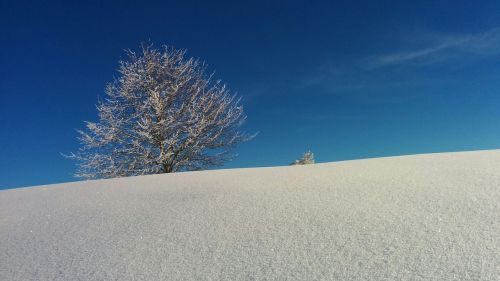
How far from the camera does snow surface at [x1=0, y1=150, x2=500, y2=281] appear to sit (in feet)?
8.11

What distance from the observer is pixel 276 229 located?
3100 mm

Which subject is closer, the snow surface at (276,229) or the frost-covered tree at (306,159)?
the snow surface at (276,229)

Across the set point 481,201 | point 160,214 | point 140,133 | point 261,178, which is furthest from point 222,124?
point 481,201

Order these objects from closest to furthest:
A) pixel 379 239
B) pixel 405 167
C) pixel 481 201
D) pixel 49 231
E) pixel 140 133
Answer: pixel 379 239 → pixel 481 201 → pixel 49 231 → pixel 405 167 → pixel 140 133

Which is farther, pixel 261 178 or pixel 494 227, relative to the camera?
pixel 261 178

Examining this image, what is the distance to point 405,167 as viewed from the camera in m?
5.02

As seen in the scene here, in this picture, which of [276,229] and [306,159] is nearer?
[276,229]

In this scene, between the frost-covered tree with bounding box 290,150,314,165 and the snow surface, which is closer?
the snow surface

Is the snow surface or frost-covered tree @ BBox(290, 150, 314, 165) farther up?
frost-covered tree @ BBox(290, 150, 314, 165)

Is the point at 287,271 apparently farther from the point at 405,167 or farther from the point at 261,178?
the point at 405,167

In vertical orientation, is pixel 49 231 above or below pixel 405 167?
below

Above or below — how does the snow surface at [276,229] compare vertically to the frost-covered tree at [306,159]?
below

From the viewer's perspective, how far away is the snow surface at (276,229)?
2473mm

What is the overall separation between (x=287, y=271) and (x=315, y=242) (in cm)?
43
